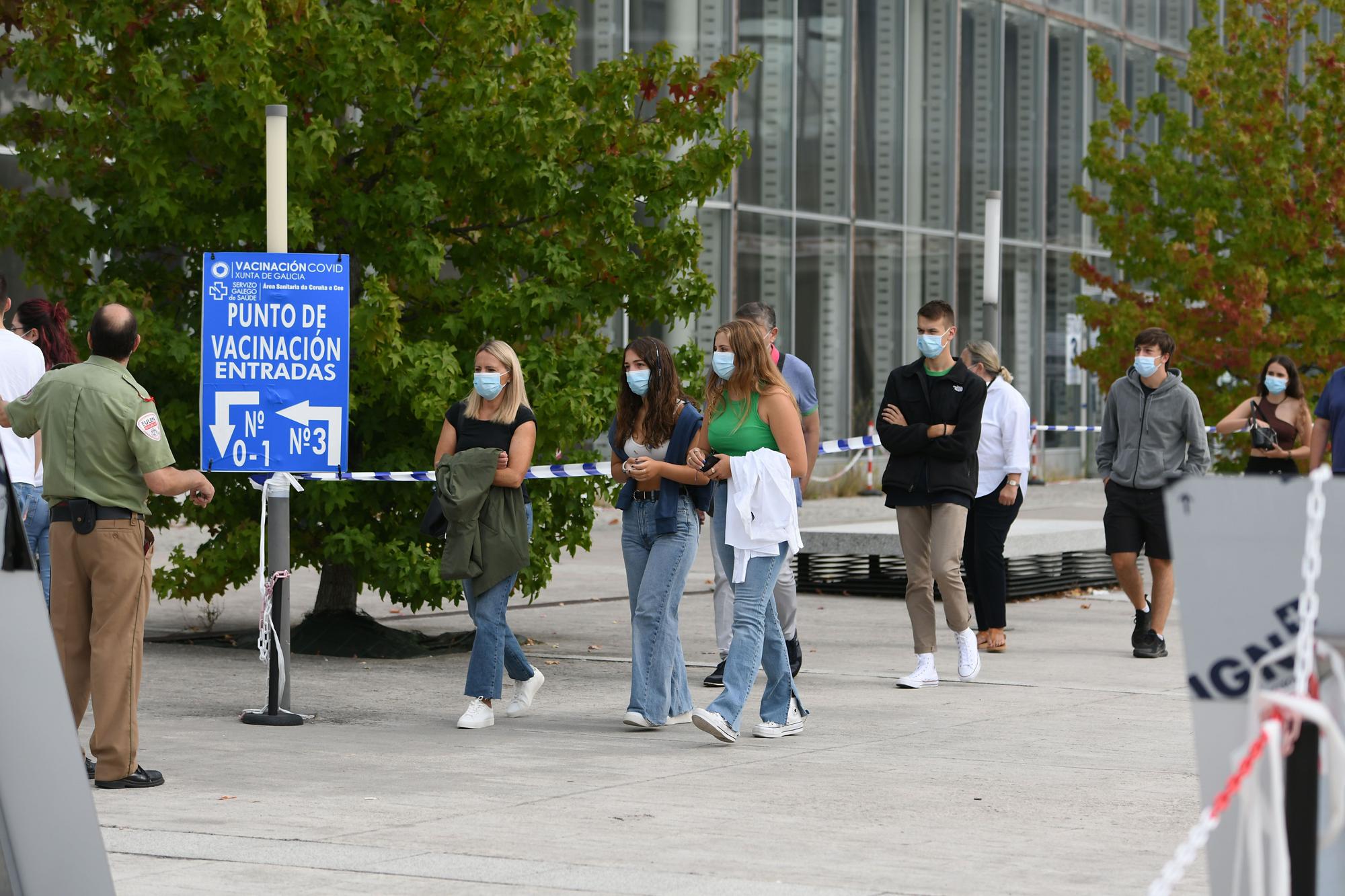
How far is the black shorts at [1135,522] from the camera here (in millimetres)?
11852

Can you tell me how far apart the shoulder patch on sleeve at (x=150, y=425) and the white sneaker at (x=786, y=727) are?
2873 millimetres

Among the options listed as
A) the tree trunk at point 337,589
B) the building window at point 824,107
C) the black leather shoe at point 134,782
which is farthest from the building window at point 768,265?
the black leather shoe at point 134,782

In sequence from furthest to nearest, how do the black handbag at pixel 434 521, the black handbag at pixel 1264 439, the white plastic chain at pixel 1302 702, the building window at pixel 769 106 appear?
the building window at pixel 769 106 < the black handbag at pixel 1264 439 < the black handbag at pixel 434 521 < the white plastic chain at pixel 1302 702

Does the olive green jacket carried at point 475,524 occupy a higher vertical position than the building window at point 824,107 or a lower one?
lower

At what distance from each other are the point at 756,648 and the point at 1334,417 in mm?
3548

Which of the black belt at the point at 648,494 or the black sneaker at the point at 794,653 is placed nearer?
the black belt at the point at 648,494

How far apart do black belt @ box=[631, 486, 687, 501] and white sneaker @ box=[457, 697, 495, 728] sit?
3.72 feet

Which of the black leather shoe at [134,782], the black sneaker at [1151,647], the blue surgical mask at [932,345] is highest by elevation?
the blue surgical mask at [932,345]

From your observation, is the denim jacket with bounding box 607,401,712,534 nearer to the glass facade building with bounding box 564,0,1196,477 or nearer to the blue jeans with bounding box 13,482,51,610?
the blue jeans with bounding box 13,482,51,610

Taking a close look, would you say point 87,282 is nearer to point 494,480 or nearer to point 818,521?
point 494,480

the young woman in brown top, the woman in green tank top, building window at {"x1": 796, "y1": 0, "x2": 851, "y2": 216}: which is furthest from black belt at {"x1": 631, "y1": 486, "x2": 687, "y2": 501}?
building window at {"x1": 796, "y1": 0, "x2": 851, "y2": 216}

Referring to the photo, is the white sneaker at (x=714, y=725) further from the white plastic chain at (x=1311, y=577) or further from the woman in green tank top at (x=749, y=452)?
the white plastic chain at (x=1311, y=577)

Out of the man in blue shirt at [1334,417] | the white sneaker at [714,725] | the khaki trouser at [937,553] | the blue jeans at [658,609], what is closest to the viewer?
the white sneaker at [714,725]

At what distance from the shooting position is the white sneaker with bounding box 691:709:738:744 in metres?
8.34
